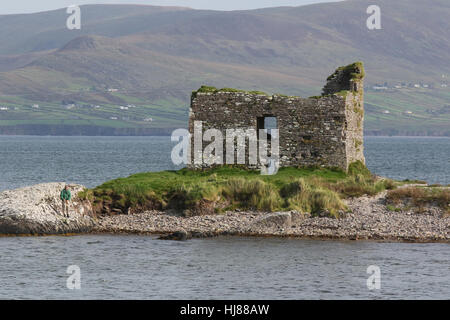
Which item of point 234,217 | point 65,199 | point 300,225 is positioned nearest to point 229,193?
point 234,217

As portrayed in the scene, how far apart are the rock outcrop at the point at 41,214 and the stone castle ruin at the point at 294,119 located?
349 inches

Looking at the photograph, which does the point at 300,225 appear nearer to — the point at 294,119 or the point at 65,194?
the point at 294,119

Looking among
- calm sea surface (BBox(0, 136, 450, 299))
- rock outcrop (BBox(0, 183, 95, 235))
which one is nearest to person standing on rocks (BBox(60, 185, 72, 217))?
rock outcrop (BBox(0, 183, 95, 235))

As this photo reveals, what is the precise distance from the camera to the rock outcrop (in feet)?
111

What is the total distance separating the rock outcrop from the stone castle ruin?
29.1 ft

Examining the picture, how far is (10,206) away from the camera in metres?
33.9

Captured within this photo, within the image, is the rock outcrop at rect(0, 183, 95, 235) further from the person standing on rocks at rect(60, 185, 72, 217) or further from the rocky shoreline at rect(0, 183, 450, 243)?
the person standing on rocks at rect(60, 185, 72, 217)

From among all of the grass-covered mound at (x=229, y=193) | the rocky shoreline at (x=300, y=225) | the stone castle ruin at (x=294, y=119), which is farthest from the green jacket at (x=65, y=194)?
the stone castle ruin at (x=294, y=119)

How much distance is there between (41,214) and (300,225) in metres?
11.3

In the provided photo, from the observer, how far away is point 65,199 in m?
34.5

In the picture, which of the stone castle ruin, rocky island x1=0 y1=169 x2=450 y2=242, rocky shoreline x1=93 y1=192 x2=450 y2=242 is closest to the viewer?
rocky shoreline x1=93 y1=192 x2=450 y2=242

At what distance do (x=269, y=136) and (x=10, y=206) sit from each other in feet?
47.6
